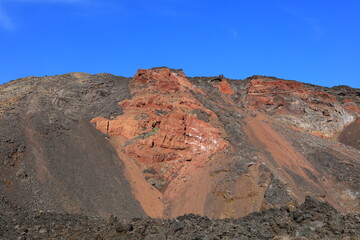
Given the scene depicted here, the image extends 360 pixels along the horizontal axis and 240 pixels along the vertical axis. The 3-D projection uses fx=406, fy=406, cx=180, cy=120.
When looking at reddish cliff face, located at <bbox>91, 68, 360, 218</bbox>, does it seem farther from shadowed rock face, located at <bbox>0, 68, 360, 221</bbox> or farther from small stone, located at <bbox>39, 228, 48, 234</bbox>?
small stone, located at <bbox>39, 228, 48, 234</bbox>

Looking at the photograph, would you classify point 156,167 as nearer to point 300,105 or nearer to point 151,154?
point 151,154

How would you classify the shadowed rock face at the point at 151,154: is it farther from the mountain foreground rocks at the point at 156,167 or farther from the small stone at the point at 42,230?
the small stone at the point at 42,230

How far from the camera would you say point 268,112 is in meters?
47.6

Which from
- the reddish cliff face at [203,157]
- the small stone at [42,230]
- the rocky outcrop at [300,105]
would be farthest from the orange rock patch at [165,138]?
the rocky outcrop at [300,105]

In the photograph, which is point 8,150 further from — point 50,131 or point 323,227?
point 323,227

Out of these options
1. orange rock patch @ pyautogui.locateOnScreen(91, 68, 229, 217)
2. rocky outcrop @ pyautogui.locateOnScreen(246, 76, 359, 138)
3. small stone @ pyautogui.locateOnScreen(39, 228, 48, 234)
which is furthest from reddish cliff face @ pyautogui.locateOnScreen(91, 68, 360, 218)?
small stone @ pyautogui.locateOnScreen(39, 228, 48, 234)

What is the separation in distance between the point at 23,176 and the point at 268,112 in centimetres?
3239

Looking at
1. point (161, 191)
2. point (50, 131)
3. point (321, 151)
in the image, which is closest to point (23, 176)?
point (50, 131)

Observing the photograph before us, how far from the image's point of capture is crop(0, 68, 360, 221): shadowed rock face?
2300cm

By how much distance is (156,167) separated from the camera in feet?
93.5

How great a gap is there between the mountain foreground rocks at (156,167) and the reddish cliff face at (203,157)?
9cm

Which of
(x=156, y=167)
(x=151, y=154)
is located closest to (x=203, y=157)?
(x=156, y=167)

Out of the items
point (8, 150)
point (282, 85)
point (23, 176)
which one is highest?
point (282, 85)

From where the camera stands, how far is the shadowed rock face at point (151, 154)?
75.5 feet
